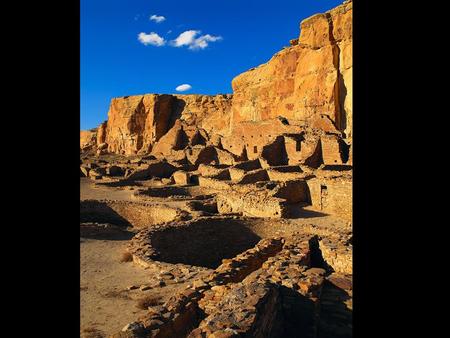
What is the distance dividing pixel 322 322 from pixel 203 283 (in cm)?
214

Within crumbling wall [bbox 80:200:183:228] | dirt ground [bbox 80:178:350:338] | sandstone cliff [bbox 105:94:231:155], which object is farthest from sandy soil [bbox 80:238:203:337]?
sandstone cliff [bbox 105:94:231:155]

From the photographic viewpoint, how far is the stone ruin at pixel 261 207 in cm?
Result: 553

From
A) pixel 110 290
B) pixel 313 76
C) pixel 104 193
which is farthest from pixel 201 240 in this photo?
pixel 313 76

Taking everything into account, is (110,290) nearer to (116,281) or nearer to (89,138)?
(116,281)

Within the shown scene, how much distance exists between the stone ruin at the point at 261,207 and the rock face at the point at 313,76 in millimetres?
104

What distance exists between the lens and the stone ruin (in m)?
5.53

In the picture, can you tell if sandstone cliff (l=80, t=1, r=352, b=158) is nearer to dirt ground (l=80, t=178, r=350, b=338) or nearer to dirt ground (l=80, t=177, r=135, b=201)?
dirt ground (l=80, t=177, r=135, b=201)

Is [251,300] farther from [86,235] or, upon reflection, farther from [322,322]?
[86,235]

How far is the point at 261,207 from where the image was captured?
42.9 feet

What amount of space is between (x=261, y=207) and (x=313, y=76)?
21571 millimetres

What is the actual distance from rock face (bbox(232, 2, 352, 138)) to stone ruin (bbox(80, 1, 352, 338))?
0.34ft

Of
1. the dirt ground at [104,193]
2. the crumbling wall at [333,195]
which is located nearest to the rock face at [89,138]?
the dirt ground at [104,193]
